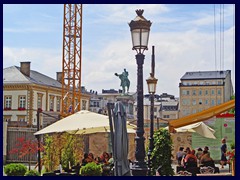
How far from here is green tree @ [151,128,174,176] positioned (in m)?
11.9

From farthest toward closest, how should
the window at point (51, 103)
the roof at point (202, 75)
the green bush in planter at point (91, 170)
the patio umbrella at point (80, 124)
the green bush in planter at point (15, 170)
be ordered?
the roof at point (202, 75) < the window at point (51, 103) < the patio umbrella at point (80, 124) < the green bush in planter at point (91, 170) < the green bush in planter at point (15, 170)

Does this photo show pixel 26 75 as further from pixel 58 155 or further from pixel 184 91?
pixel 184 91

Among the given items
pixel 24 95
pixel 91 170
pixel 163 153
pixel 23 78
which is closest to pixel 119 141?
pixel 91 170

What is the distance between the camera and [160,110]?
100688 millimetres

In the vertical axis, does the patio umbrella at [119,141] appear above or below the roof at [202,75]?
below

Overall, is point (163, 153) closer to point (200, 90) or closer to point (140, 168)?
point (140, 168)

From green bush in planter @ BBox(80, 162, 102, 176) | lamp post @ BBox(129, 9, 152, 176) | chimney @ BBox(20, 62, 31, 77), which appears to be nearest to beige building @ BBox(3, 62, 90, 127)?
chimney @ BBox(20, 62, 31, 77)

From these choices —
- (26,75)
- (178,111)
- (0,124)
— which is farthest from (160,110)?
(0,124)

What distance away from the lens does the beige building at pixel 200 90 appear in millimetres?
100938

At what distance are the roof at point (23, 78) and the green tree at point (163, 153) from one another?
1716 inches

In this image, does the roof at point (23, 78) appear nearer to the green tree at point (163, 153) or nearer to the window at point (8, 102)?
the window at point (8, 102)

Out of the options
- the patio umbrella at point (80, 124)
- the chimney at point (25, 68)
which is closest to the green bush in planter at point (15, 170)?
the patio umbrella at point (80, 124)

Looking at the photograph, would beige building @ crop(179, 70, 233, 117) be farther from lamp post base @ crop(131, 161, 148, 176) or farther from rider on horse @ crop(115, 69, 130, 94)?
lamp post base @ crop(131, 161, 148, 176)

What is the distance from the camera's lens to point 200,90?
10219 centimetres
